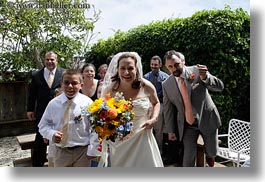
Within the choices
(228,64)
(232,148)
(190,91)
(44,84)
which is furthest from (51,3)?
(232,148)

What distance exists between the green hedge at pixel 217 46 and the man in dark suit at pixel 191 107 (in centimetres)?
29

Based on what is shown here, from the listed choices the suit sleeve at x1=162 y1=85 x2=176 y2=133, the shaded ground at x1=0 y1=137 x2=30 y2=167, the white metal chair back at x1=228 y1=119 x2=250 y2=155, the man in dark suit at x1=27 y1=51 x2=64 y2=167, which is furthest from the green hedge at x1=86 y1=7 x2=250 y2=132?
the shaded ground at x1=0 y1=137 x2=30 y2=167

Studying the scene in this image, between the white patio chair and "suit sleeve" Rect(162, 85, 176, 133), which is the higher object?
"suit sleeve" Rect(162, 85, 176, 133)

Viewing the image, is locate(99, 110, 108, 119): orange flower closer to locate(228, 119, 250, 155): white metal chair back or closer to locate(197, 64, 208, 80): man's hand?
locate(197, 64, 208, 80): man's hand

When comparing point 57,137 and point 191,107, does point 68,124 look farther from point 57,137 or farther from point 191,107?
point 191,107

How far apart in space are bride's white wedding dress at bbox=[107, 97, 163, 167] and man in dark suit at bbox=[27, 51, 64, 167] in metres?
0.61

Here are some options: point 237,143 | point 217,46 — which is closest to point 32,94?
point 217,46

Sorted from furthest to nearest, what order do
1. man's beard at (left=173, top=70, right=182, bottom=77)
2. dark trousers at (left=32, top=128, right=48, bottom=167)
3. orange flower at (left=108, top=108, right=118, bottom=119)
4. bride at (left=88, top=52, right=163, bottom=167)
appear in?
dark trousers at (left=32, top=128, right=48, bottom=167) < man's beard at (left=173, top=70, right=182, bottom=77) < bride at (left=88, top=52, right=163, bottom=167) < orange flower at (left=108, top=108, right=118, bottom=119)

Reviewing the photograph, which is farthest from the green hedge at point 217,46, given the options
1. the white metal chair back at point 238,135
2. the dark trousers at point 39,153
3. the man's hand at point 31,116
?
the dark trousers at point 39,153

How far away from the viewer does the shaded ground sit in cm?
171

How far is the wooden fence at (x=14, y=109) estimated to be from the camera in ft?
5.79

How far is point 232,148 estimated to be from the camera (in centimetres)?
174

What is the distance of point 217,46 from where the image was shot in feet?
5.99

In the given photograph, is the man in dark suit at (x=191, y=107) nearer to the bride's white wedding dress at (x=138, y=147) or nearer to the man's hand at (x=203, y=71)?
the man's hand at (x=203, y=71)
